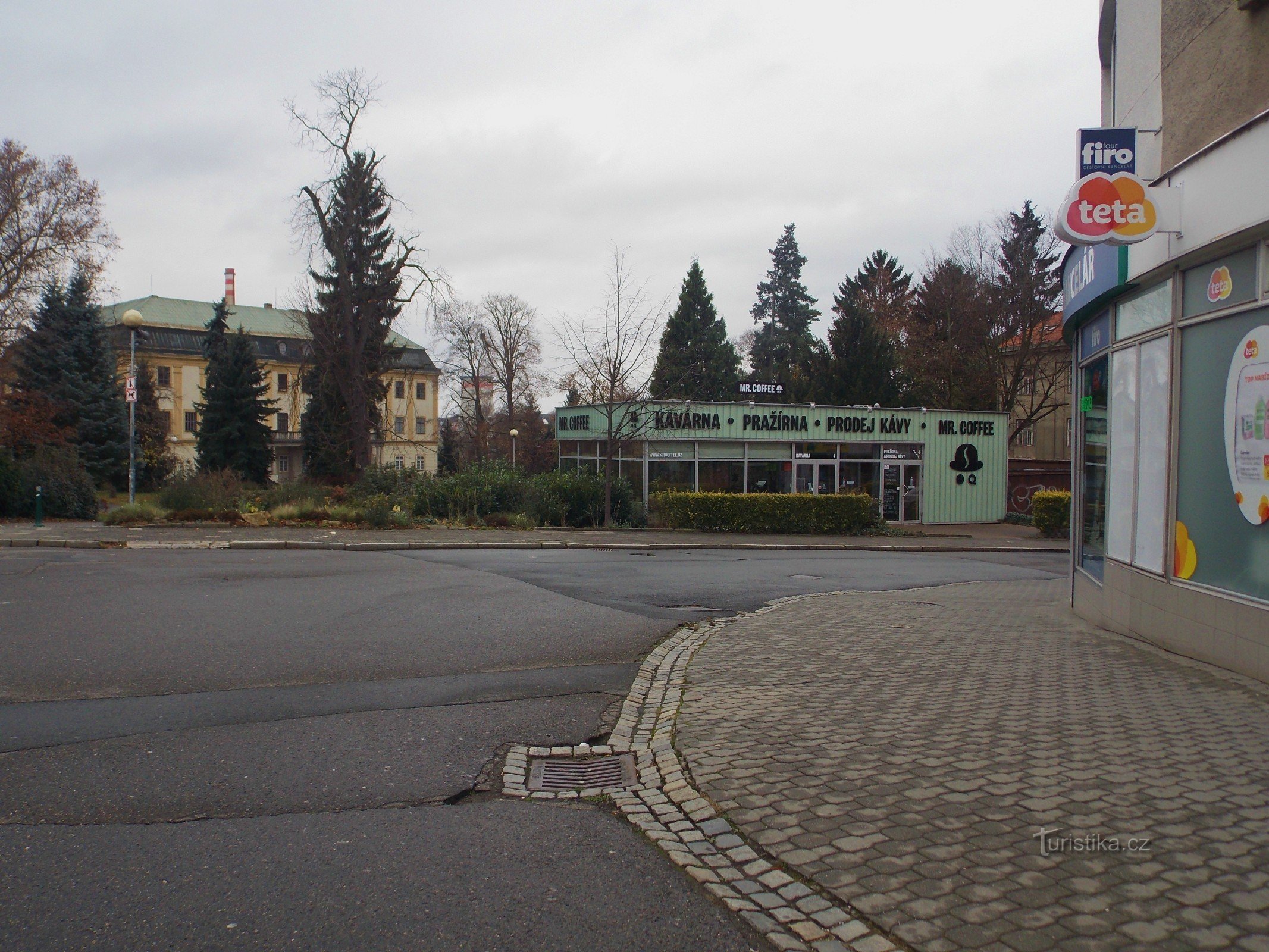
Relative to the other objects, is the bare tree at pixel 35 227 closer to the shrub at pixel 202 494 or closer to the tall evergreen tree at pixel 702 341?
the shrub at pixel 202 494

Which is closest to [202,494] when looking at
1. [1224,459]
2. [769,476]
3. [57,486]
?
[57,486]

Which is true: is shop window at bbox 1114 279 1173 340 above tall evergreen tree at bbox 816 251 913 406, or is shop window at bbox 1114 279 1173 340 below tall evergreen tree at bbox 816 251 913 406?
below

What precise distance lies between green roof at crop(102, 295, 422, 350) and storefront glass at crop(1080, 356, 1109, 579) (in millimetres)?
70270

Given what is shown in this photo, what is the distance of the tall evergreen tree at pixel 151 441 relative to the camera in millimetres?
46781

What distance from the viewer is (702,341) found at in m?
60.3

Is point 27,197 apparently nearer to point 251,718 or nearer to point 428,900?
point 251,718

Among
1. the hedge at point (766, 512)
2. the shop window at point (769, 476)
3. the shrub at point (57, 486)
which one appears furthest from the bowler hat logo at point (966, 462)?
the shrub at point (57, 486)

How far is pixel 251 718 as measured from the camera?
597cm

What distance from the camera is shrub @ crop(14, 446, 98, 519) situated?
2439cm

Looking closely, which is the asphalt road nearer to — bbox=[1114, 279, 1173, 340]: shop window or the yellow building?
bbox=[1114, 279, 1173, 340]: shop window

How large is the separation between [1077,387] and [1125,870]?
9011 mm

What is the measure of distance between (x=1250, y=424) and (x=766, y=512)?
20.5 meters

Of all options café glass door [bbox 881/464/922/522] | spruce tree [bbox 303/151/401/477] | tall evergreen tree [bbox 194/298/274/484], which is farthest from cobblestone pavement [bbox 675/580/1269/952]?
tall evergreen tree [bbox 194/298/274/484]

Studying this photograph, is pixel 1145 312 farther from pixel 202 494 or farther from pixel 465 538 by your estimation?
pixel 202 494
